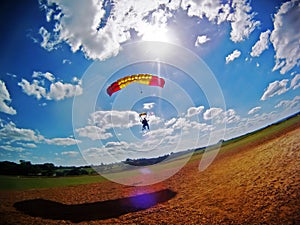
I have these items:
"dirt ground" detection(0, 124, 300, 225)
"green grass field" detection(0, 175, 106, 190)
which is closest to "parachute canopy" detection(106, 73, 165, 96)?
"dirt ground" detection(0, 124, 300, 225)

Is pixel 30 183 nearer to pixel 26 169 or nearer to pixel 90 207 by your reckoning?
pixel 26 169

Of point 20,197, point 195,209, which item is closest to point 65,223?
point 195,209

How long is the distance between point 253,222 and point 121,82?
1291cm

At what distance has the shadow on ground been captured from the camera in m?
12.2

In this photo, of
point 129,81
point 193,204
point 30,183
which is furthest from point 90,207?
point 30,183

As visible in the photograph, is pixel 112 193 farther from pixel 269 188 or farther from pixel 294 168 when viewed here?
pixel 294 168

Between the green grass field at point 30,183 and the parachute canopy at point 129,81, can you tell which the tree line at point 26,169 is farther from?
the parachute canopy at point 129,81

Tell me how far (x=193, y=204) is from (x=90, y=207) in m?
7.27

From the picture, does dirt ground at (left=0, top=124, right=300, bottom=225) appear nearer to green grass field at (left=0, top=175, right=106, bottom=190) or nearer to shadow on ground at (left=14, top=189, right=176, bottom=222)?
shadow on ground at (left=14, top=189, right=176, bottom=222)

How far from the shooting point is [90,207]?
1380 centimetres

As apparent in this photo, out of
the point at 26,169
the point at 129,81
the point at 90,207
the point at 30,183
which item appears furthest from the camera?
the point at 26,169

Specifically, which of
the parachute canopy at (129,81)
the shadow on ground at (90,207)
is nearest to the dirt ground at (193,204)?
the shadow on ground at (90,207)

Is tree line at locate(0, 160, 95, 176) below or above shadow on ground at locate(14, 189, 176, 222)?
above

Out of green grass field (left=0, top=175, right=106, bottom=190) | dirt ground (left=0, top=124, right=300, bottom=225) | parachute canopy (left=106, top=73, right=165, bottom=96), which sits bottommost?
dirt ground (left=0, top=124, right=300, bottom=225)
